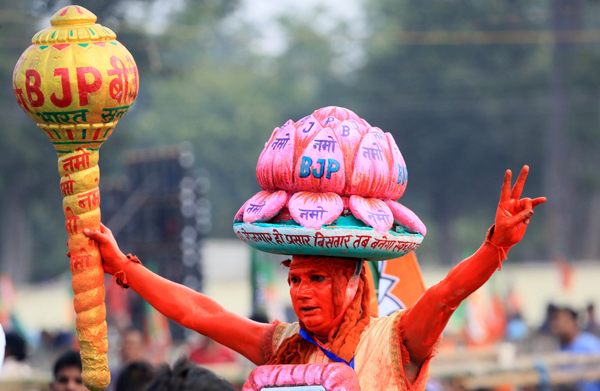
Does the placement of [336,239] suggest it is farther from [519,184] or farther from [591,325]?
[591,325]

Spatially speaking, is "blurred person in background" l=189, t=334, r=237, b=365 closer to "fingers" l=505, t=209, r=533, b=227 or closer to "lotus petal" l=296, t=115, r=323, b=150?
"lotus petal" l=296, t=115, r=323, b=150

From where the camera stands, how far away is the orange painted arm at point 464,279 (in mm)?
3273

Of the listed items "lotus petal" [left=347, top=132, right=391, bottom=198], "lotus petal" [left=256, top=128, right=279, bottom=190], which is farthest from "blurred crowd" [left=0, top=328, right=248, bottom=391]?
"lotus petal" [left=347, top=132, right=391, bottom=198]

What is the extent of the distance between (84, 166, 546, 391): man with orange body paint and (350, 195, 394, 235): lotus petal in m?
0.27

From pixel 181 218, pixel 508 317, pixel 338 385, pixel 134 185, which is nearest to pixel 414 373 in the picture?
pixel 338 385

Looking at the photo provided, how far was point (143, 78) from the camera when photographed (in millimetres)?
31547

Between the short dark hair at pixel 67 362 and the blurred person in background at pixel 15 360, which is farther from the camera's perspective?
the blurred person in background at pixel 15 360

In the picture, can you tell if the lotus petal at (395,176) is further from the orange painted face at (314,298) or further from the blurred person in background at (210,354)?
the blurred person in background at (210,354)

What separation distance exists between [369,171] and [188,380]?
100cm

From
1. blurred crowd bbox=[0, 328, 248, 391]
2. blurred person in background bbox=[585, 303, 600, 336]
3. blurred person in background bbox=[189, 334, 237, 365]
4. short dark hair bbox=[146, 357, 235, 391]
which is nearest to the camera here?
short dark hair bbox=[146, 357, 235, 391]

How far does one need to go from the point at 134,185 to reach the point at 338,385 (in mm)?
10457

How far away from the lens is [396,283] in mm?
4793

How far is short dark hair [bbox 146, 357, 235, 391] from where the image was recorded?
307 centimetres

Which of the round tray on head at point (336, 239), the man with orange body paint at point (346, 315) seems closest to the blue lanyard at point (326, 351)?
the man with orange body paint at point (346, 315)
